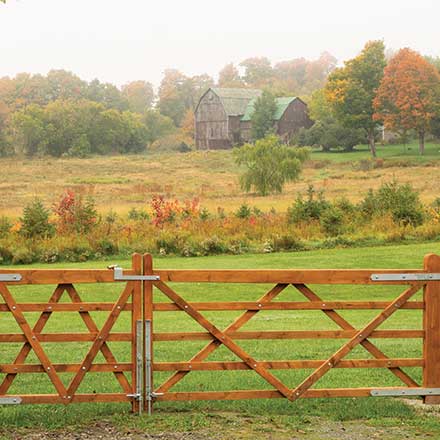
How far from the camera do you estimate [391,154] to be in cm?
7875

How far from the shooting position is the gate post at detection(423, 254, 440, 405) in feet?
27.5

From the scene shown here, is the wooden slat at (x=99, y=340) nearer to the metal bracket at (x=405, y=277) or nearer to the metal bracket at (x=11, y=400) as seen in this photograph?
the metal bracket at (x=11, y=400)

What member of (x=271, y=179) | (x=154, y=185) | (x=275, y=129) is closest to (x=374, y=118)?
(x=275, y=129)

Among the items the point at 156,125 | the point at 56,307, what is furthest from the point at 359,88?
the point at 56,307

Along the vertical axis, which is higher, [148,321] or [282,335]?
[148,321]

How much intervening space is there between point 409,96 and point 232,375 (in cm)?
7163

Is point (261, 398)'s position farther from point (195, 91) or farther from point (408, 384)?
point (195, 91)

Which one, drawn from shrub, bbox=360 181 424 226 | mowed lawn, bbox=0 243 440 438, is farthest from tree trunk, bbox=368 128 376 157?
mowed lawn, bbox=0 243 440 438

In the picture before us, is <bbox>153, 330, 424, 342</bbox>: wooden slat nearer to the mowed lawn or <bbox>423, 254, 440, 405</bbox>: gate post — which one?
→ <bbox>423, 254, 440, 405</bbox>: gate post

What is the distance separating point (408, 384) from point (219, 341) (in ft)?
6.32

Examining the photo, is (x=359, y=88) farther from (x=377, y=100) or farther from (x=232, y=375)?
(x=232, y=375)

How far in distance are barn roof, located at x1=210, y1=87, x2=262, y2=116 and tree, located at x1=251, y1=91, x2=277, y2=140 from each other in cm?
556

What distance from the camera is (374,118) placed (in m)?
78.9

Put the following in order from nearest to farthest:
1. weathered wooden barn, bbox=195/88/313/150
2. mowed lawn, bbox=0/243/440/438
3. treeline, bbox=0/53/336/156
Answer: mowed lawn, bbox=0/243/440/438, treeline, bbox=0/53/336/156, weathered wooden barn, bbox=195/88/313/150
